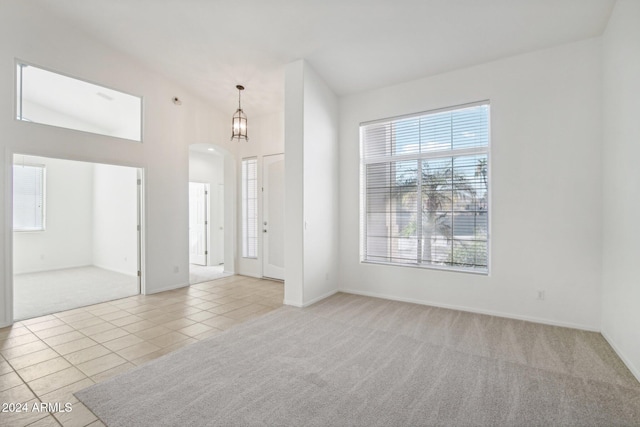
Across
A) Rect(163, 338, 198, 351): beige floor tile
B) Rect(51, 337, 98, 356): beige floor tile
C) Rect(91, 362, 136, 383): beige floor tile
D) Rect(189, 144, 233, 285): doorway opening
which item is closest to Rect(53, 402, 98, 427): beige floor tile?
Rect(91, 362, 136, 383): beige floor tile

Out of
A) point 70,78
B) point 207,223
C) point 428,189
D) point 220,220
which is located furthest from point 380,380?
point 207,223

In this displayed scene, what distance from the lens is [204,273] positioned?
270 inches

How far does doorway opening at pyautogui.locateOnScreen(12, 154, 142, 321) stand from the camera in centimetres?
637

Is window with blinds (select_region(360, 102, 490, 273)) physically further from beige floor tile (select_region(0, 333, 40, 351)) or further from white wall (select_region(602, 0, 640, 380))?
beige floor tile (select_region(0, 333, 40, 351))

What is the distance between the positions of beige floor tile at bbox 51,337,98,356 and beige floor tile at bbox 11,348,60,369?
0.22ft

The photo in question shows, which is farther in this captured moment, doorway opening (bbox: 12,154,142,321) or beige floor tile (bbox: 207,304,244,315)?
doorway opening (bbox: 12,154,142,321)

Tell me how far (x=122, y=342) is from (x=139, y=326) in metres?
0.47

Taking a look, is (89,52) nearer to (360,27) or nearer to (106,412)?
(360,27)

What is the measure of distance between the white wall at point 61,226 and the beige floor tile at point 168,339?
18.8ft

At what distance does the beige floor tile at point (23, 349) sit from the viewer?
2.95 m

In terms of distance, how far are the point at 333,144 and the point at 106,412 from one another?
4294 millimetres

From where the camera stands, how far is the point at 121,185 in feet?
22.3

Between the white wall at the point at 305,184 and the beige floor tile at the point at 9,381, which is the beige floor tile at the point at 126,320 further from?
the white wall at the point at 305,184

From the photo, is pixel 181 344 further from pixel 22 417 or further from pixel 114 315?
pixel 114 315
